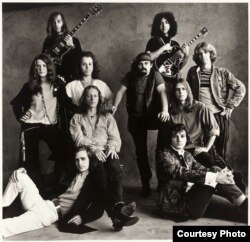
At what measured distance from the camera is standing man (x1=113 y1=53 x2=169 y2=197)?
3.68m

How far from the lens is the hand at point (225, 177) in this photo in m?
3.54

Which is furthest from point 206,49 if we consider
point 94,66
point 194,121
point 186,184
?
point 186,184

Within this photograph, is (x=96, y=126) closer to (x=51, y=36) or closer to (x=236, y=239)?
(x=51, y=36)

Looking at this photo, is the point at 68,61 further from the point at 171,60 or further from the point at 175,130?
the point at 175,130

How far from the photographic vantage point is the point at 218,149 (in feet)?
12.2

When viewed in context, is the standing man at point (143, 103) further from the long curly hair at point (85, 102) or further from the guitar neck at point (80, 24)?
the guitar neck at point (80, 24)

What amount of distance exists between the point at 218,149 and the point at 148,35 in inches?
51.1

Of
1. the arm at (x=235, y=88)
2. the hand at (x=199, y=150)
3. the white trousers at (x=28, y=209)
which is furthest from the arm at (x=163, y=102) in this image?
the white trousers at (x=28, y=209)

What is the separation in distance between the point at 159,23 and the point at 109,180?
1593 mm

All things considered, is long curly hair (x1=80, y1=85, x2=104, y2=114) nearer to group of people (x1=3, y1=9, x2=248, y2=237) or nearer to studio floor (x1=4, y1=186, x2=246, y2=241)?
group of people (x1=3, y1=9, x2=248, y2=237)

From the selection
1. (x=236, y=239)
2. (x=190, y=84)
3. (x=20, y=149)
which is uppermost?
(x=190, y=84)

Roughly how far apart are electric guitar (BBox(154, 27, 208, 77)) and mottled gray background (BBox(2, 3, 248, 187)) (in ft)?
Result: 0.28

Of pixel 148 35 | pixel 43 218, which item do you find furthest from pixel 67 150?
pixel 148 35

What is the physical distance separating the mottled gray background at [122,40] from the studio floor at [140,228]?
13.3 inches
